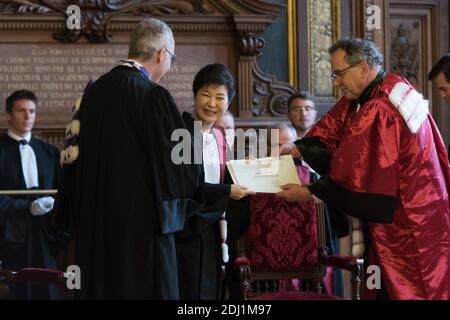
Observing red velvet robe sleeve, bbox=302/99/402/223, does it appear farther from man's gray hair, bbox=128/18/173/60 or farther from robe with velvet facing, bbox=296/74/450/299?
man's gray hair, bbox=128/18/173/60

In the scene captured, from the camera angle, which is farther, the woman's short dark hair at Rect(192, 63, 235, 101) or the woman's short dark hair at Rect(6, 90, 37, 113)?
the woman's short dark hair at Rect(6, 90, 37, 113)

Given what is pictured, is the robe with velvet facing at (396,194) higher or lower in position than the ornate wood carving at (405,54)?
lower

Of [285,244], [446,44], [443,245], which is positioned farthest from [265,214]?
[446,44]

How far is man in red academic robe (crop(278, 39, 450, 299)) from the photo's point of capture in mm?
4566

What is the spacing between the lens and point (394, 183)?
456 cm

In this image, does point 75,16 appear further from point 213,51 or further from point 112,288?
point 112,288

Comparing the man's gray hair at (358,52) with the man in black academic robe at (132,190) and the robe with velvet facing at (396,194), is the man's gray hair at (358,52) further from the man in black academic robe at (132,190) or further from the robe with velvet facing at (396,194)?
the man in black academic robe at (132,190)

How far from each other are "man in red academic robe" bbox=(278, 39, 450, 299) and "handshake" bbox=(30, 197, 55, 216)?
106 inches

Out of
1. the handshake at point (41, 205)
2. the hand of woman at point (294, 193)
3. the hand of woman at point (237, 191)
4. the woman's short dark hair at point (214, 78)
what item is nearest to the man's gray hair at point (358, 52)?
the woman's short dark hair at point (214, 78)

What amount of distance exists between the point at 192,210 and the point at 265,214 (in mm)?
1074

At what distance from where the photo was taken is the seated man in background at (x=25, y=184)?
6848 millimetres

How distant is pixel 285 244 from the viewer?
543 cm

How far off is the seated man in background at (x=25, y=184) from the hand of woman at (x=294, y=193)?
2.57 m

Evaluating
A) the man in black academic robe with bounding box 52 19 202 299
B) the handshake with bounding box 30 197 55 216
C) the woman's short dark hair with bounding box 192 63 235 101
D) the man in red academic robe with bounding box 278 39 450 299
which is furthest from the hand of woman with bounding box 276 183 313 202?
the handshake with bounding box 30 197 55 216
